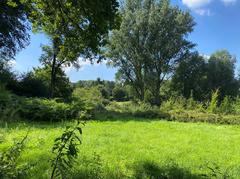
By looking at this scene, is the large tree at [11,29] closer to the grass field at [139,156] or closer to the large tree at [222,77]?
the grass field at [139,156]

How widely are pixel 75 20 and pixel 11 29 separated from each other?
1560 cm

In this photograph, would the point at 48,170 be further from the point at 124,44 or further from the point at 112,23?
the point at 124,44

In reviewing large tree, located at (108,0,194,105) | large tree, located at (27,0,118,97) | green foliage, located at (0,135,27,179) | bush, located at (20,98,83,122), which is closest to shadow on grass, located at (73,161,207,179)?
green foliage, located at (0,135,27,179)

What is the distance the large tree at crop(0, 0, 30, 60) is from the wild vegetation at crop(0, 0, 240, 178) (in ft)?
0.23

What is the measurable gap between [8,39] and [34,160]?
16382 mm

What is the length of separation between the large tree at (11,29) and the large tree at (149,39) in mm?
12395

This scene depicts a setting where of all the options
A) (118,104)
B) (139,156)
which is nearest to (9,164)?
(139,156)

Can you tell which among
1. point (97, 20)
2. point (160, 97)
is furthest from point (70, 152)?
point (160, 97)

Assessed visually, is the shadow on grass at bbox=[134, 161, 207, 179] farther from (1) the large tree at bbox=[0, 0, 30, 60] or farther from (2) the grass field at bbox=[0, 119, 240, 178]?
(1) the large tree at bbox=[0, 0, 30, 60]

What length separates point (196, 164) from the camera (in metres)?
5.59

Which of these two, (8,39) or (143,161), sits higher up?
(8,39)

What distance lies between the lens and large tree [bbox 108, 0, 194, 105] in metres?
31.6

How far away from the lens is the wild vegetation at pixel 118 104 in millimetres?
4711

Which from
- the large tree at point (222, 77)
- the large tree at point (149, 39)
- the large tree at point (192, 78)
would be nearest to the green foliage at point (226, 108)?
the large tree at point (149, 39)
